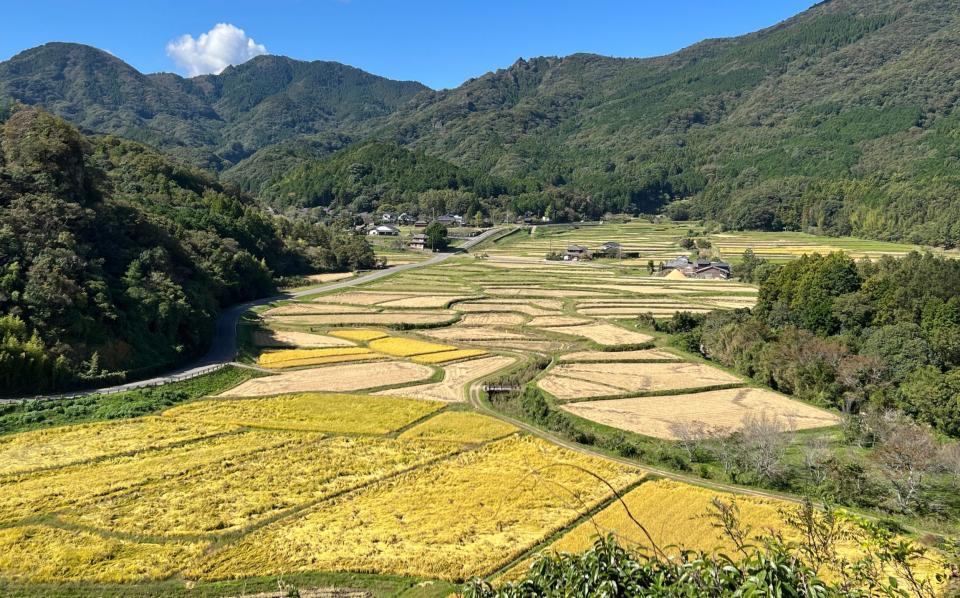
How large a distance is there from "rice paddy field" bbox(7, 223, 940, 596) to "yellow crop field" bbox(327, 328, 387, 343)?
1.09 feet

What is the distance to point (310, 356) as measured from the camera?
42875 mm

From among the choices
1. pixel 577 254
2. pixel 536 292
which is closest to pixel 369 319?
pixel 536 292

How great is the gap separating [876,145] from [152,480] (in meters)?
187

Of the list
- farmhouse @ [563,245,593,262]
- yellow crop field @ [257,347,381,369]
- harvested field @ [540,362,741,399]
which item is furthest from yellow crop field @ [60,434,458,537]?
farmhouse @ [563,245,593,262]

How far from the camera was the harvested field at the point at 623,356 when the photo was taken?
4109 centimetres

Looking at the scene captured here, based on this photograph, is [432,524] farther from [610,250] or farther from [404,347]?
[610,250]

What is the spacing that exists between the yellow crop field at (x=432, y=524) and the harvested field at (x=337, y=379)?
1324 cm

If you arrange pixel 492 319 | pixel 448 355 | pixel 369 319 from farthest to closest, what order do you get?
1. pixel 492 319
2. pixel 369 319
3. pixel 448 355

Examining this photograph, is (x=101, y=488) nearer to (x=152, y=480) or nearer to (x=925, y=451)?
(x=152, y=480)

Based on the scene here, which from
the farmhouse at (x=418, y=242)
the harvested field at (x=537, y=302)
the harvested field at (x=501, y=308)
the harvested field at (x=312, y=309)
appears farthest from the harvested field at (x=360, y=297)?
the farmhouse at (x=418, y=242)

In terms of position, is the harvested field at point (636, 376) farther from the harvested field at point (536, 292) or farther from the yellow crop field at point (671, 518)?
the harvested field at point (536, 292)

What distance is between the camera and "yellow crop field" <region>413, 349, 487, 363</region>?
4176 centimetres

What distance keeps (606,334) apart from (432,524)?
1255 inches

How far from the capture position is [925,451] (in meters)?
22.0
